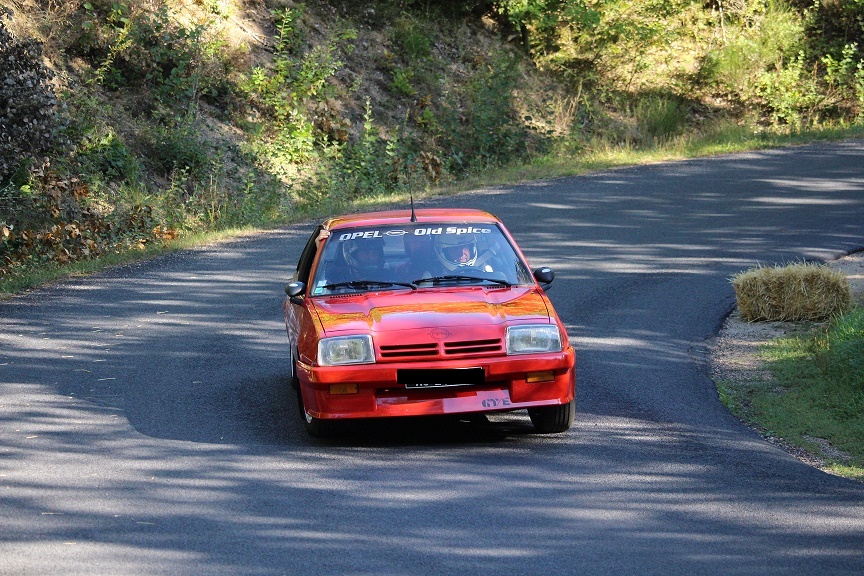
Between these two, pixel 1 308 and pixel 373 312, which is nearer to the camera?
pixel 373 312

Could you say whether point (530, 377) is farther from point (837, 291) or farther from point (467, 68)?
point (467, 68)

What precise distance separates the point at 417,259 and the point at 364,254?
0.40 m

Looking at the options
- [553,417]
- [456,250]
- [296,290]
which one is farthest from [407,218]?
[553,417]

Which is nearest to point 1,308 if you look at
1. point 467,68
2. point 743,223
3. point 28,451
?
point 28,451

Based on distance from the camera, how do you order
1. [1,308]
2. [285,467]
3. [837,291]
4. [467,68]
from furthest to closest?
[467,68]
[1,308]
[837,291]
[285,467]

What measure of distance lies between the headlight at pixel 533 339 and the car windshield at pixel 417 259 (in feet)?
2.88

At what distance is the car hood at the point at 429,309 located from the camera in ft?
25.8

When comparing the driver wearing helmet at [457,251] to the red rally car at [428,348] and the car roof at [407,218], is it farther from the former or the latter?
the car roof at [407,218]

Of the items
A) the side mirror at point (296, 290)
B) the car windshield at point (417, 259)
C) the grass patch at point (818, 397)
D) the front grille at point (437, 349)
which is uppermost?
the car windshield at point (417, 259)

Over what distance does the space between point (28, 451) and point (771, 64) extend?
1190 inches

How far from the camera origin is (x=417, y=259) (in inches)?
351

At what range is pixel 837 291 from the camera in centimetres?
1202

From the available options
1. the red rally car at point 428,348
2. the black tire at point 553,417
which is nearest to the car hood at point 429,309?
the red rally car at point 428,348

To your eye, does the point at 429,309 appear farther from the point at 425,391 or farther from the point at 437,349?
the point at 425,391
